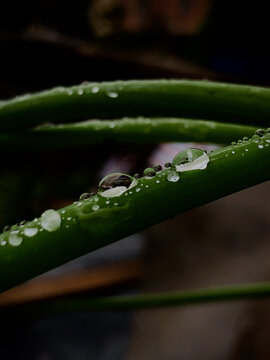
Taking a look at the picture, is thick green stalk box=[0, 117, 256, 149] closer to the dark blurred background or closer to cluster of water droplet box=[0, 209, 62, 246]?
cluster of water droplet box=[0, 209, 62, 246]

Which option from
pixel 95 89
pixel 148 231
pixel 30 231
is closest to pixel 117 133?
pixel 95 89

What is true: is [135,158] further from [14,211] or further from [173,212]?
[173,212]

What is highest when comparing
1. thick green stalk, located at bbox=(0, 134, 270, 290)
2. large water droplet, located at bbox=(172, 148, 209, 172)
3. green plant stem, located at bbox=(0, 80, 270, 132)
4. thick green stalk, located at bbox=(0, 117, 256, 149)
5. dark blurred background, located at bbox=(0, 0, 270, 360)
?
dark blurred background, located at bbox=(0, 0, 270, 360)

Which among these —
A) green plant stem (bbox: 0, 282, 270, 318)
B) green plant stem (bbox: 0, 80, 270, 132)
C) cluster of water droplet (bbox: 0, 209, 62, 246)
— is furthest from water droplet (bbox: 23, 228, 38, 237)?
green plant stem (bbox: 0, 282, 270, 318)

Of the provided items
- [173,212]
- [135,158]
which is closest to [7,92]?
[135,158]

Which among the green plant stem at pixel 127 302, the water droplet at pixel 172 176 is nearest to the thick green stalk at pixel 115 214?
the water droplet at pixel 172 176

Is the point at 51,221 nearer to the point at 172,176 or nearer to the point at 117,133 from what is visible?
the point at 172,176
